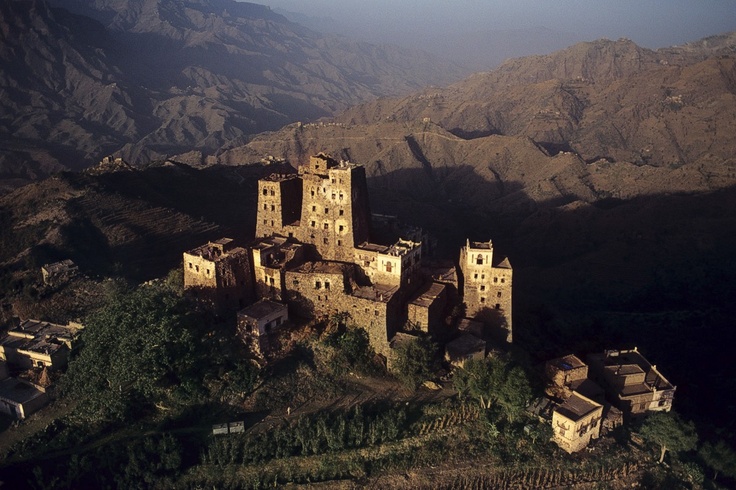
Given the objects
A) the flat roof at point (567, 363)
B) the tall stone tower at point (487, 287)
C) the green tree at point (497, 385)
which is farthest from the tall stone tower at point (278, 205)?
the flat roof at point (567, 363)

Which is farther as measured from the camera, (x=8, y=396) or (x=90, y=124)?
(x=90, y=124)

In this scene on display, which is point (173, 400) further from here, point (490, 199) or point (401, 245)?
point (490, 199)

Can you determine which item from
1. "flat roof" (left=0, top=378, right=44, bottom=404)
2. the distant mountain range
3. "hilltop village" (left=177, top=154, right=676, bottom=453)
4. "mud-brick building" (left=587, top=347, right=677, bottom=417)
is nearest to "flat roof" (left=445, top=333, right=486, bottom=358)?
"hilltop village" (left=177, top=154, right=676, bottom=453)

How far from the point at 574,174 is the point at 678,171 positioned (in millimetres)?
20849

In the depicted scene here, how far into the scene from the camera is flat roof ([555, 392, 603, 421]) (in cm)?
3238

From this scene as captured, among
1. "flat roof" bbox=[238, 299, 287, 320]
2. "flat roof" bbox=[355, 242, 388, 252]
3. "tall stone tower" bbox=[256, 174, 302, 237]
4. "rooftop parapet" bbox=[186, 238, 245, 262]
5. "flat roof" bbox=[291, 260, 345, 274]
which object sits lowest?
"flat roof" bbox=[238, 299, 287, 320]

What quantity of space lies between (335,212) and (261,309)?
8956mm

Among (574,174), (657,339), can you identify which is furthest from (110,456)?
(574,174)

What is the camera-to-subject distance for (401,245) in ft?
130

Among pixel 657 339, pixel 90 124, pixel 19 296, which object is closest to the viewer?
pixel 19 296

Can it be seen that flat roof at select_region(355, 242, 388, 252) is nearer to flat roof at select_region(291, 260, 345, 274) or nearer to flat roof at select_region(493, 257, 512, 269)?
flat roof at select_region(291, 260, 345, 274)

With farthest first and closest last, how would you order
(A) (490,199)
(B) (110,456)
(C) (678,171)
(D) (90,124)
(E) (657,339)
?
(D) (90,124)
(A) (490,199)
(C) (678,171)
(E) (657,339)
(B) (110,456)

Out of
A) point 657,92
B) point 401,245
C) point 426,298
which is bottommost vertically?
point 426,298

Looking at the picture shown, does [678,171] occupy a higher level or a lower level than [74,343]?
higher
